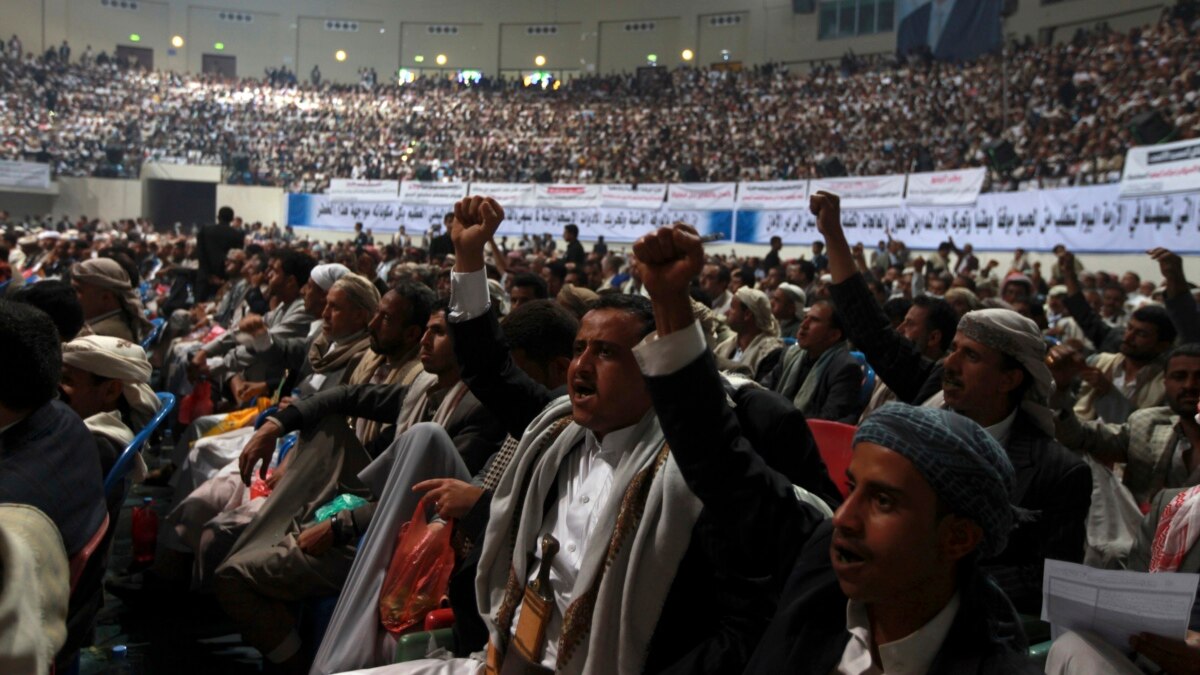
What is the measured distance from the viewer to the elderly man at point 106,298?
4.63 meters

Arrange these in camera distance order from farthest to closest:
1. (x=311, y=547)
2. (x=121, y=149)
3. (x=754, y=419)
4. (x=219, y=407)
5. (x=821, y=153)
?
1. (x=121, y=149)
2. (x=821, y=153)
3. (x=219, y=407)
4. (x=311, y=547)
5. (x=754, y=419)

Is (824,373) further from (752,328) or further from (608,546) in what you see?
(608,546)

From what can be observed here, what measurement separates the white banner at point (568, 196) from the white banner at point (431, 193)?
229 centimetres

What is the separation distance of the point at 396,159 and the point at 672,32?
37.2ft

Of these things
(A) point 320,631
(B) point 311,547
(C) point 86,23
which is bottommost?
(A) point 320,631

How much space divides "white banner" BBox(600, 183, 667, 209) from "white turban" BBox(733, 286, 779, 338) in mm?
16985

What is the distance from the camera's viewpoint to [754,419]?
6.81ft

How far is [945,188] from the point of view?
17.0 m

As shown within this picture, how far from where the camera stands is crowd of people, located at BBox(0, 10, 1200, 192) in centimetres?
1767

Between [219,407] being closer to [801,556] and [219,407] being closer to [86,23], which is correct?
[801,556]

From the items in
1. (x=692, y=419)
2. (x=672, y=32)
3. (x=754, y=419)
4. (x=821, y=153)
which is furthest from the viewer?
(x=672, y=32)

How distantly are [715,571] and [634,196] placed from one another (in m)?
21.6

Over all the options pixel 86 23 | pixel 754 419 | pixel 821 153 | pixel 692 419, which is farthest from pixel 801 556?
pixel 86 23

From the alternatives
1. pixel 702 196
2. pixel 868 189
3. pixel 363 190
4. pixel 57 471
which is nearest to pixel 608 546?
pixel 57 471
